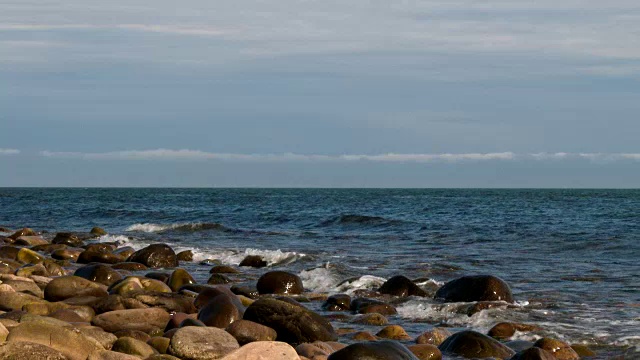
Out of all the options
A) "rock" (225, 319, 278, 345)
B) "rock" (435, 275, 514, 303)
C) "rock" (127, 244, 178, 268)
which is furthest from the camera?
"rock" (127, 244, 178, 268)

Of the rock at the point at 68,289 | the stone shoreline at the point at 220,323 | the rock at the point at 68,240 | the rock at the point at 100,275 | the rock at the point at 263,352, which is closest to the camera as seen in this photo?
the rock at the point at 263,352

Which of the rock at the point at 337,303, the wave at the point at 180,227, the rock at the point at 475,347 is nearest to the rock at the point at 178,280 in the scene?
the rock at the point at 337,303

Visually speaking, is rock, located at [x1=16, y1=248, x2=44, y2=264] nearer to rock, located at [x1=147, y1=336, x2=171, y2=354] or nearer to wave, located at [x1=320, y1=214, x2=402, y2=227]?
rock, located at [x1=147, y1=336, x2=171, y2=354]

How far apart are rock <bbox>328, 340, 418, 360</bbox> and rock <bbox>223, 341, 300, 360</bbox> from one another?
684 mm

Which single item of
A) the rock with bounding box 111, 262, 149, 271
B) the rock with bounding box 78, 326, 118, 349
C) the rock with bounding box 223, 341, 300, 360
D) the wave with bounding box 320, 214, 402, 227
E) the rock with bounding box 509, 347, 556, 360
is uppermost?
the wave with bounding box 320, 214, 402, 227

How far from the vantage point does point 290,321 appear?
35.4ft

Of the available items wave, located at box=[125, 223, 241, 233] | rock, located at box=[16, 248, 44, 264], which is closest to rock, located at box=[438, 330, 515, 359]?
rock, located at box=[16, 248, 44, 264]

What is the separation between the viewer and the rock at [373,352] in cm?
875

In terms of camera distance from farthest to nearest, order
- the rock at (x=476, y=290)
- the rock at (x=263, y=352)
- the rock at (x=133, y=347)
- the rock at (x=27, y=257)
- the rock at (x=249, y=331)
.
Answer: the rock at (x=27, y=257), the rock at (x=476, y=290), the rock at (x=249, y=331), the rock at (x=133, y=347), the rock at (x=263, y=352)

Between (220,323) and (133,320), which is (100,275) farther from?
(220,323)

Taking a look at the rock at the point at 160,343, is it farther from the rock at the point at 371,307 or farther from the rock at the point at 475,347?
the rock at the point at 371,307

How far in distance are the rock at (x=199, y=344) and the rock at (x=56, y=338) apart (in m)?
0.83

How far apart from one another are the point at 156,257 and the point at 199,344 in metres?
10.7

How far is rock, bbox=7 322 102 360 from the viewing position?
8492 millimetres
